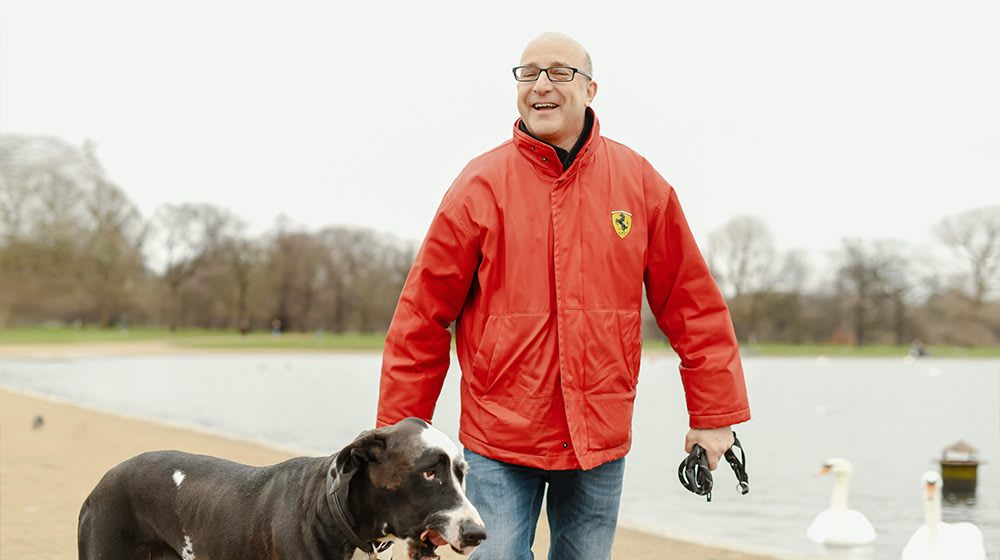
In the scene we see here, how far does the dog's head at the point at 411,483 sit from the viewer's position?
299 centimetres

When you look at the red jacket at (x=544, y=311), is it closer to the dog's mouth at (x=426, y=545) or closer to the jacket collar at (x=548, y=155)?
the jacket collar at (x=548, y=155)

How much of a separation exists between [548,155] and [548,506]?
1290 mm

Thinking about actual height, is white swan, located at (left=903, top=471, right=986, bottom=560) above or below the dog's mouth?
below

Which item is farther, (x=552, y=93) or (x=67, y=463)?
(x=67, y=463)

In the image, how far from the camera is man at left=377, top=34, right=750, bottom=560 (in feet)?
10.7

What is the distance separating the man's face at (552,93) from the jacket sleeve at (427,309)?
0.37m

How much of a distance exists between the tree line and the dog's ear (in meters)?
66.9

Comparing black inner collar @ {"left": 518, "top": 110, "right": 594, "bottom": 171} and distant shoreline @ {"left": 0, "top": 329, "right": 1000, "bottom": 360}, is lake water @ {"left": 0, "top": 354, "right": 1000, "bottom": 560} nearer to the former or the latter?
distant shoreline @ {"left": 0, "top": 329, "right": 1000, "bottom": 360}

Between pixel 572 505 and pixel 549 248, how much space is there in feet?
3.11

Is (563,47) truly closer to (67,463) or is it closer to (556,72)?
(556,72)

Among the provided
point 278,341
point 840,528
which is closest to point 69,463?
point 840,528

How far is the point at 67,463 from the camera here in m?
13.1

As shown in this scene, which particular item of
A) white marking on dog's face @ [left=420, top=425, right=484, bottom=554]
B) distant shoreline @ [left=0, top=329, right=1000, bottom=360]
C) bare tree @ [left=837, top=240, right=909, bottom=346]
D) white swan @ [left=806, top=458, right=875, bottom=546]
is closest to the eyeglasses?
white marking on dog's face @ [left=420, top=425, right=484, bottom=554]

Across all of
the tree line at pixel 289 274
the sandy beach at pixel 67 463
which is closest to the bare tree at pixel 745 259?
the tree line at pixel 289 274
